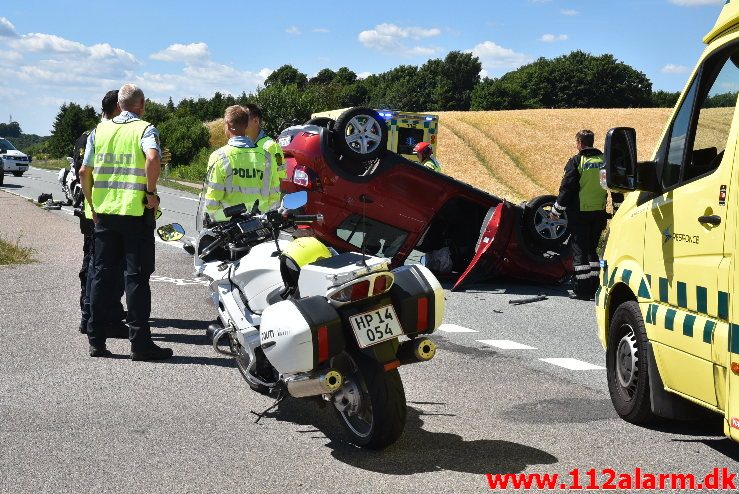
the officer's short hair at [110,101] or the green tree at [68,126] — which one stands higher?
the green tree at [68,126]

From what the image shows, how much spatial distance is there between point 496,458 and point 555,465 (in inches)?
12.5

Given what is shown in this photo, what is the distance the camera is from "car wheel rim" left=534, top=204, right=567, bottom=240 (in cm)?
1174

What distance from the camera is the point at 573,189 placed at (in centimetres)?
1143

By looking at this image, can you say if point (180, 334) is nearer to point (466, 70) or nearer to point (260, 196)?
point (260, 196)

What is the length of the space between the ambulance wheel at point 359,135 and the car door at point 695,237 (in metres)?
5.75

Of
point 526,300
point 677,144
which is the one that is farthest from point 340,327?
point 526,300

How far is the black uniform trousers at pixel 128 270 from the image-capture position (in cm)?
732

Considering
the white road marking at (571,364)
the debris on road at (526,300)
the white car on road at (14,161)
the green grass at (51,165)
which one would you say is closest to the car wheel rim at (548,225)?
the debris on road at (526,300)

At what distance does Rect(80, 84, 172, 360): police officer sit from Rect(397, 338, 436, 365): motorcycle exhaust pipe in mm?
2785

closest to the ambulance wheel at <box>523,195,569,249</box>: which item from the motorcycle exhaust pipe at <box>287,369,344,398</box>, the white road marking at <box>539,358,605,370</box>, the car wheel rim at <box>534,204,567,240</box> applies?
the car wheel rim at <box>534,204,567,240</box>

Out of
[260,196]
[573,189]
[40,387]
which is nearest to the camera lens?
[40,387]

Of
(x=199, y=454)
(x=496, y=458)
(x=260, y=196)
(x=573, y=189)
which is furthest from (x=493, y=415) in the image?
(x=573, y=189)

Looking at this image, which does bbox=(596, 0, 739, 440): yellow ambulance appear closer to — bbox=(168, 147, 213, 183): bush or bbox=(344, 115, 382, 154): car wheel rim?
bbox=(344, 115, 382, 154): car wheel rim

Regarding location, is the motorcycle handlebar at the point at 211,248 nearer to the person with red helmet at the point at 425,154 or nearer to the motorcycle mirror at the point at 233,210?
the motorcycle mirror at the point at 233,210
